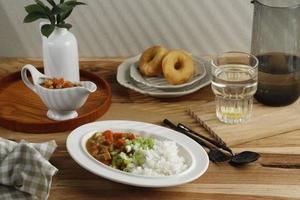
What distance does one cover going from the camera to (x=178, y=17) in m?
1.77

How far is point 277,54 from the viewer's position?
1.53 metres

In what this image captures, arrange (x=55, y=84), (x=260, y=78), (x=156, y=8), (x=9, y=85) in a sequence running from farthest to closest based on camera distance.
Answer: (x=156, y=8) < (x=9, y=85) < (x=260, y=78) < (x=55, y=84)

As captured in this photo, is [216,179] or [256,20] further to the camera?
[256,20]

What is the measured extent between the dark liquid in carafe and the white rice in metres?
0.34

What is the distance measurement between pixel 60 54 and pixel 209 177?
50 centimetres

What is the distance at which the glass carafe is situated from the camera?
149 cm

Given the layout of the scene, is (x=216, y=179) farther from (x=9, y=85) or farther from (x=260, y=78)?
(x=9, y=85)

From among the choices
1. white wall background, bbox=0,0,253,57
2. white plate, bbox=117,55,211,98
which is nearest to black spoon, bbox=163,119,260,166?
white plate, bbox=117,55,211,98

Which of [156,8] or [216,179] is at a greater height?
[156,8]

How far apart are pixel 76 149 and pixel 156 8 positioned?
61cm

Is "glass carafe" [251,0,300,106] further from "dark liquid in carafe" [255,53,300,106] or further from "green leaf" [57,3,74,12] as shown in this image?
"green leaf" [57,3,74,12]

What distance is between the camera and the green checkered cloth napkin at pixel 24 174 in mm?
1171

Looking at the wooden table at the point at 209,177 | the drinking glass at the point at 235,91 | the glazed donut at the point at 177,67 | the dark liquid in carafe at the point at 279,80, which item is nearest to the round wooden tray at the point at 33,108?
the wooden table at the point at 209,177

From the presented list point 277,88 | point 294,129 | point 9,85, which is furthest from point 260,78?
point 9,85
